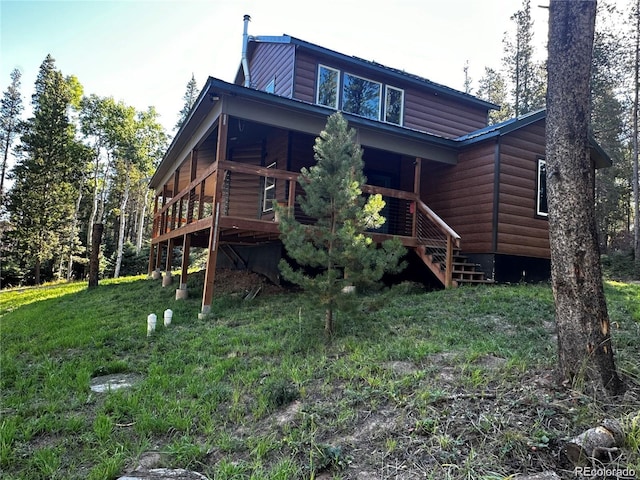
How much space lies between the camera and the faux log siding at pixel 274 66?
1098cm

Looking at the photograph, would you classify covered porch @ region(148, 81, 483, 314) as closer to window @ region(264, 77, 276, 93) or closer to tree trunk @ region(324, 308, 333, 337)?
tree trunk @ region(324, 308, 333, 337)

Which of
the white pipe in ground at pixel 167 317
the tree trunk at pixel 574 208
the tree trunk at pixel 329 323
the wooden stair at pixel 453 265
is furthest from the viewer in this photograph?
the wooden stair at pixel 453 265

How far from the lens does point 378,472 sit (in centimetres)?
237

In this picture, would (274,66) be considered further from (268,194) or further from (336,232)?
(336,232)

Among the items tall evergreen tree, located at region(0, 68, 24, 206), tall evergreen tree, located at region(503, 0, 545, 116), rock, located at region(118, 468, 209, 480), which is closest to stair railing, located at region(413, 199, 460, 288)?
rock, located at region(118, 468, 209, 480)

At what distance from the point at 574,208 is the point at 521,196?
22.6 ft

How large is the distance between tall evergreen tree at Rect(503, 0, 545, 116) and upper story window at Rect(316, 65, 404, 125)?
15177 millimetres

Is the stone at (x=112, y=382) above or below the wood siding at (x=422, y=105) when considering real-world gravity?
below

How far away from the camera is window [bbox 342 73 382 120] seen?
11383mm

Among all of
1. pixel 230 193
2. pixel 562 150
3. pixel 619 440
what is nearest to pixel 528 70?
pixel 230 193

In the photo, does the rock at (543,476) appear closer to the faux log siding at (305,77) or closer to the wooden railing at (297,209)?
the wooden railing at (297,209)

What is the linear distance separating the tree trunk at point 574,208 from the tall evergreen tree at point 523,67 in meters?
22.9

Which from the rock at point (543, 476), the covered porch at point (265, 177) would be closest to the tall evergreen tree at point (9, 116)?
the covered porch at point (265, 177)

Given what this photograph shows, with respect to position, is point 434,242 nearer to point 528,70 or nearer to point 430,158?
point 430,158
